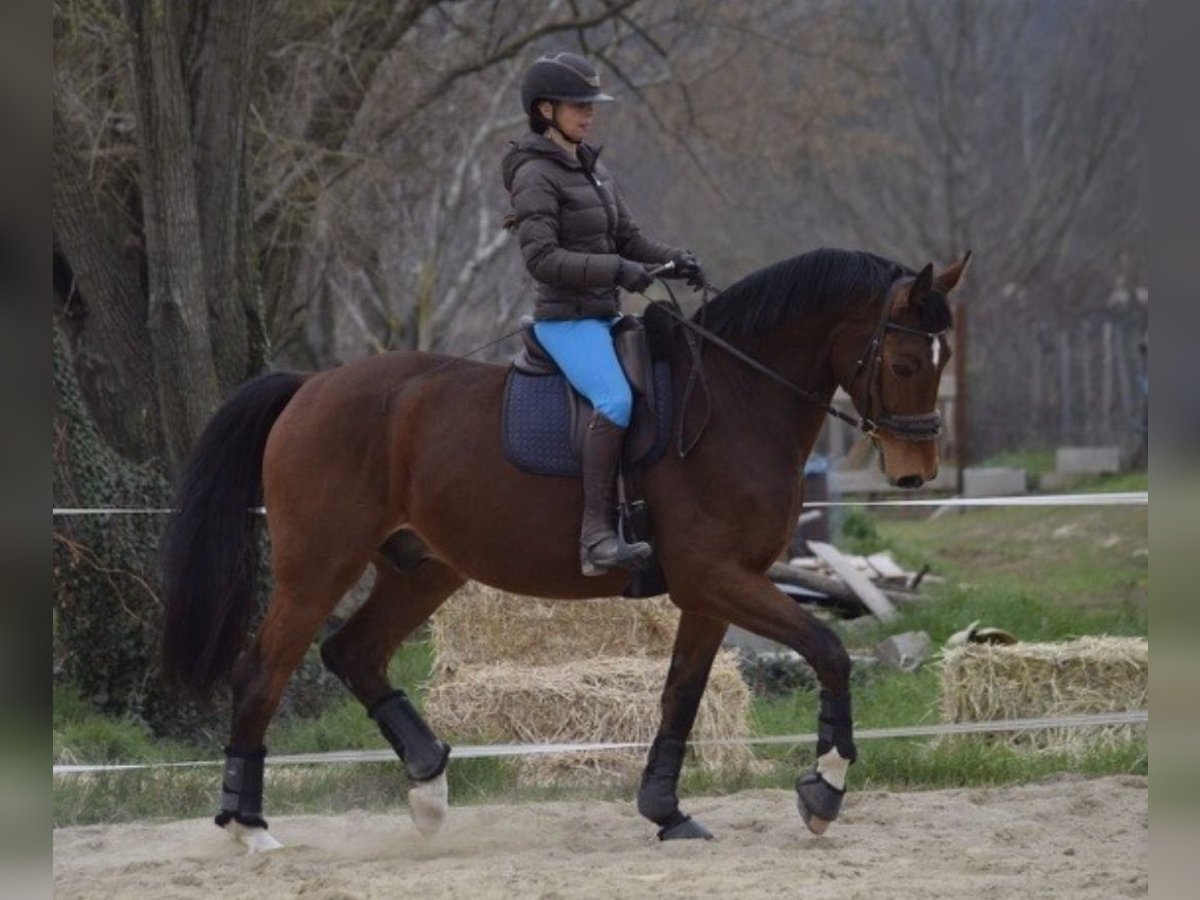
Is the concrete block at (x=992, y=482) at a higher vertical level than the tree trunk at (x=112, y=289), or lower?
lower

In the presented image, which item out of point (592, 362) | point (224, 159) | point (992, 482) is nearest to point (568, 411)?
point (592, 362)

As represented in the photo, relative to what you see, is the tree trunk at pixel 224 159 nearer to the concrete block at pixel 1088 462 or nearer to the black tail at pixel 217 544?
the black tail at pixel 217 544

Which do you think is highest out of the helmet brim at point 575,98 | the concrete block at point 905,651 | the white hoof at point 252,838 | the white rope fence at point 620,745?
the helmet brim at point 575,98

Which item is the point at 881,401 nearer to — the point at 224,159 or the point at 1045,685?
the point at 1045,685

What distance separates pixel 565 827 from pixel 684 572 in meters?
1.34

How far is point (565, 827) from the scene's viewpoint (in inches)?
277

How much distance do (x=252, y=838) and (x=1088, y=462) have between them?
19031mm

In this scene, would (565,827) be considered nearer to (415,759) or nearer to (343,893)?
(415,759)

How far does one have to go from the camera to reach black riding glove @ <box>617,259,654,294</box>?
6.36 metres

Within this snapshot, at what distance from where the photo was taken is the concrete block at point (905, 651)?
429 inches

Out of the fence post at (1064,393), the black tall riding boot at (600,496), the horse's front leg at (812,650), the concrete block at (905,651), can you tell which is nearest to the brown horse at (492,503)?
the horse's front leg at (812,650)

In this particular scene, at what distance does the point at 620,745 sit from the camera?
777 centimetres

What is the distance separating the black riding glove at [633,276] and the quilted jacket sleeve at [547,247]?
0.08ft

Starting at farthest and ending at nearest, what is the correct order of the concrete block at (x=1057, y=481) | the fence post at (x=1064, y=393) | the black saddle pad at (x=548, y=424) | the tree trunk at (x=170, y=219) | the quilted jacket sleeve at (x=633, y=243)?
the fence post at (x=1064, y=393) < the concrete block at (x=1057, y=481) < the tree trunk at (x=170, y=219) < the quilted jacket sleeve at (x=633, y=243) < the black saddle pad at (x=548, y=424)
